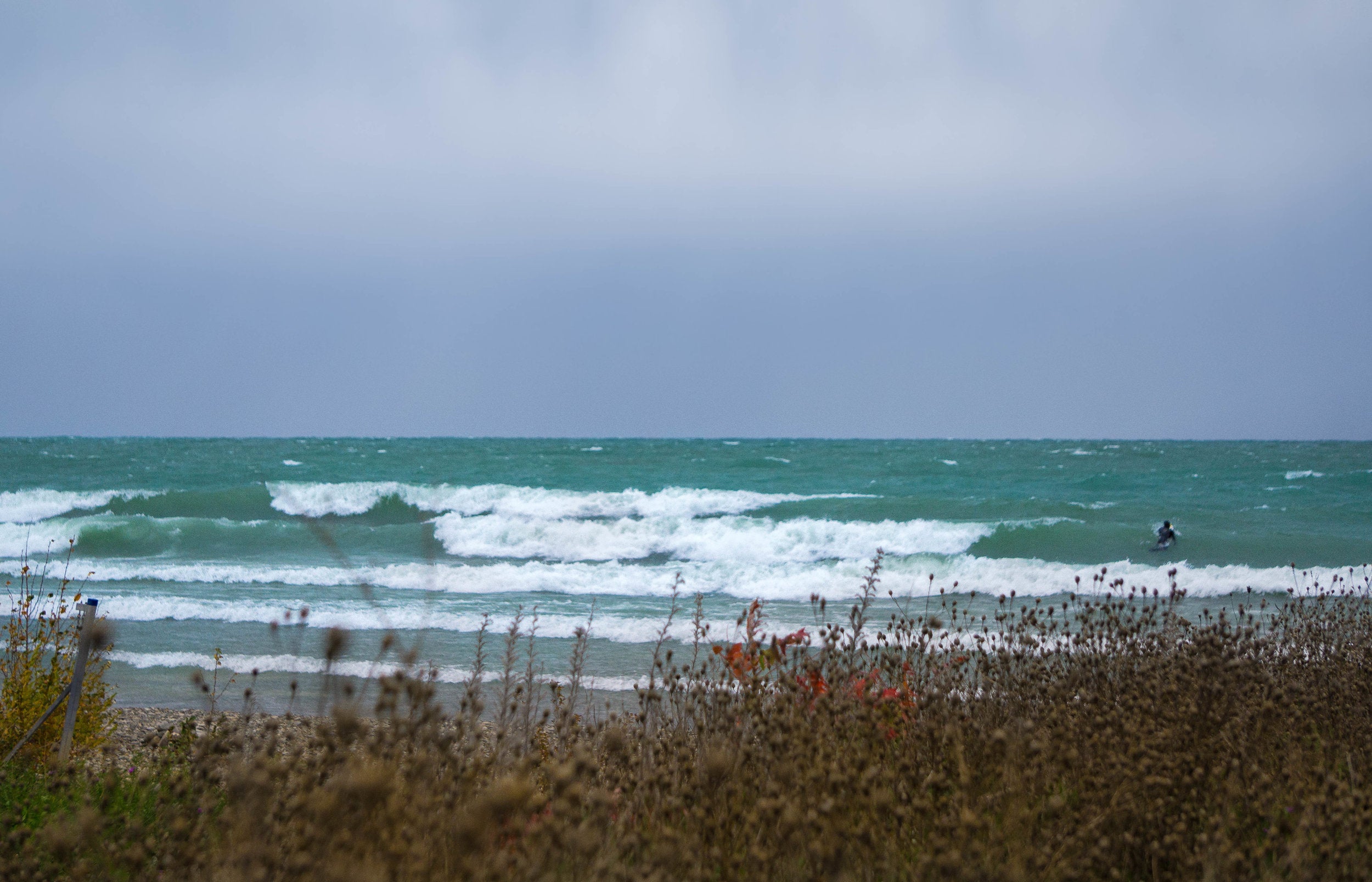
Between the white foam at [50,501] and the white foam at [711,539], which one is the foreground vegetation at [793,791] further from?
the white foam at [50,501]

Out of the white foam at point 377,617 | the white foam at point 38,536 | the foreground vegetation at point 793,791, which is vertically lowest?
the white foam at point 38,536

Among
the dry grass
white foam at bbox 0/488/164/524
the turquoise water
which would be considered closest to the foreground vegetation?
the turquoise water

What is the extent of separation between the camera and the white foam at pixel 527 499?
26.0 meters

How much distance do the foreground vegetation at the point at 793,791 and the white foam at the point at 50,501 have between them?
25.8 m

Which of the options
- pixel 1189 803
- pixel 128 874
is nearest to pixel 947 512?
pixel 1189 803

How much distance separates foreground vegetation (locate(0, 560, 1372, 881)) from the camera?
1.90 metres

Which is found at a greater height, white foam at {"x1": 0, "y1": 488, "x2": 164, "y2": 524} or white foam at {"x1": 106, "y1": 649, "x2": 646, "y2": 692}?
white foam at {"x1": 106, "y1": 649, "x2": 646, "y2": 692}

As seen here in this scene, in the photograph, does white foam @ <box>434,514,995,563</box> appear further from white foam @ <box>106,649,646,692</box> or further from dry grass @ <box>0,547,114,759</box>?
dry grass @ <box>0,547,114,759</box>

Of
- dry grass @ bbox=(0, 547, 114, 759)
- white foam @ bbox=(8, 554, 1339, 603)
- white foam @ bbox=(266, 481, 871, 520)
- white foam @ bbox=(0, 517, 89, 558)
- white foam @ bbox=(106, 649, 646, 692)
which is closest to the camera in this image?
dry grass @ bbox=(0, 547, 114, 759)

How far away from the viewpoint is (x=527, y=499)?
27.1 m

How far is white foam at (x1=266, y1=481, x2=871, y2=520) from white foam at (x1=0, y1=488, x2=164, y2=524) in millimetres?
4194

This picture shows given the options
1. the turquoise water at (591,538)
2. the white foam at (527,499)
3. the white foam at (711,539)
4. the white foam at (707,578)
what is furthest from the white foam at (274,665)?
the white foam at (527,499)

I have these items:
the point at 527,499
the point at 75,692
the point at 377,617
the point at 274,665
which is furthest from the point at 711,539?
the point at 75,692

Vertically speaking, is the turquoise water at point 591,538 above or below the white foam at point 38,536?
above
